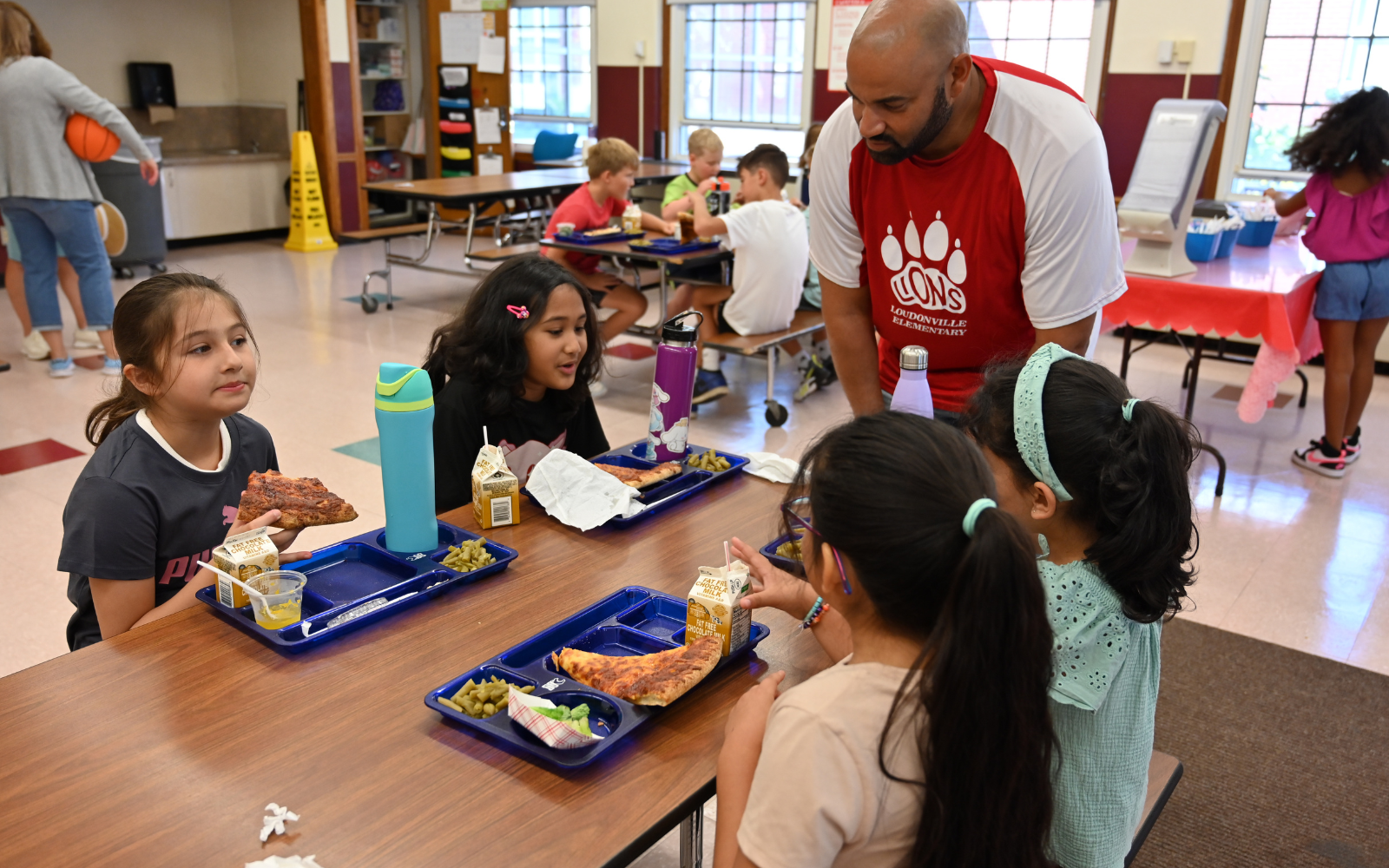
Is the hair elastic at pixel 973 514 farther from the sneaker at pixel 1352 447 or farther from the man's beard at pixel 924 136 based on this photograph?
the sneaker at pixel 1352 447

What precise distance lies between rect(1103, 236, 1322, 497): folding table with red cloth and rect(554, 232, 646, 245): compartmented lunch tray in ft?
7.32

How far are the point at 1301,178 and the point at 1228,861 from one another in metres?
5.30

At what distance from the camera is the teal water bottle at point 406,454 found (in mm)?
1524

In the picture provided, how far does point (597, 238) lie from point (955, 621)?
4.31 meters

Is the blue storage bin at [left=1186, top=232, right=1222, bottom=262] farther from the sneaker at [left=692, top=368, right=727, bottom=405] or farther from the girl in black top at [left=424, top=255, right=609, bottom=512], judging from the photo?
the girl in black top at [left=424, top=255, right=609, bottom=512]

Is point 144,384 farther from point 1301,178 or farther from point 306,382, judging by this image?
point 1301,178

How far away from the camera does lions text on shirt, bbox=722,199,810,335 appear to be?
448 centimetres

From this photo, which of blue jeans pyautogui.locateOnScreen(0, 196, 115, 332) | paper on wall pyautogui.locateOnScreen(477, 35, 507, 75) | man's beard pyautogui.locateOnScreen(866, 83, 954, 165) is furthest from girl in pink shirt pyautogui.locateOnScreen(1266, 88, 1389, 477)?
paper on wall pyautogui.locateOnScreen(477, 35, 507, 75)

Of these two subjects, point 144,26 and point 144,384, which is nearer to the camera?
point 144,384

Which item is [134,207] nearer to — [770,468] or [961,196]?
[770,468]

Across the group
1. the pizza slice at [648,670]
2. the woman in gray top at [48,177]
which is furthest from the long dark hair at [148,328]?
the woman in gray top at [48,177]

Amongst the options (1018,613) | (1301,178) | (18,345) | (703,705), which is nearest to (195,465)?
(703,705)

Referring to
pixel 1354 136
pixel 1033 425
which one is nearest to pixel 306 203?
pixel 1354 136

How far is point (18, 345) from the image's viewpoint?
5438 mm
